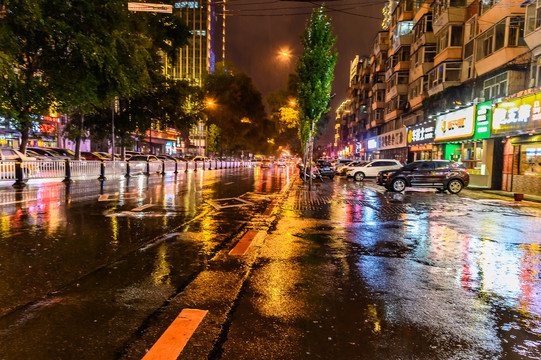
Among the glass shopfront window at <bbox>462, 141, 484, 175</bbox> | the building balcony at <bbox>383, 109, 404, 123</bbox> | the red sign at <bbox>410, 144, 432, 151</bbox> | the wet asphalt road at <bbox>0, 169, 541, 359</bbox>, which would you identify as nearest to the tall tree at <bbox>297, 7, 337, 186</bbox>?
the glass shopfront window at <bbox>462, 141, 484, 175</bbox>

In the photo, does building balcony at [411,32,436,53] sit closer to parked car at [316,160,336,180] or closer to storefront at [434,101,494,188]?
storefront at [434,101,494,188]

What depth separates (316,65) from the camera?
18906mm

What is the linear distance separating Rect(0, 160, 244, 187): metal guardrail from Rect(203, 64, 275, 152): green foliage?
19543 mm

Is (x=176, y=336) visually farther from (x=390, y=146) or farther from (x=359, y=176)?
(x=390, y=146)

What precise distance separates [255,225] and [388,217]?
3.92 metres

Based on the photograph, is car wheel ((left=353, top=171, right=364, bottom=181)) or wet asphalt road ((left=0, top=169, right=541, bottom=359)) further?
car wheel ((left=353, top=171, right=364, bottom=181))

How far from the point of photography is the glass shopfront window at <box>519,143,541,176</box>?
17203 millimetres

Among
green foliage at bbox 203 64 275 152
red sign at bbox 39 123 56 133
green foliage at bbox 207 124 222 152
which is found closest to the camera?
red sign at bbox 39 123 56 133

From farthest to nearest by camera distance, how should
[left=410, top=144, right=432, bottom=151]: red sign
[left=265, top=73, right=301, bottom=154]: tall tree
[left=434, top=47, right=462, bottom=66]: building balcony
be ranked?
[left=265, top=73, right=301, bottom=154]: tall tree, [left=410, top=144, right=432, bottom=151]: red sign, [left=434, top=47, right=462, bottom=66]: building balcony

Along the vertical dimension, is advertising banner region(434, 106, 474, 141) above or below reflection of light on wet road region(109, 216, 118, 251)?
above

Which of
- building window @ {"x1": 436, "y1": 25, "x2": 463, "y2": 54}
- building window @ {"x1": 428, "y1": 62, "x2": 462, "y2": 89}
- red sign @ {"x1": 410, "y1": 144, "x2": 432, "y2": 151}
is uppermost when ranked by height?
building window @ {"x1": 436, "y1": 25, "x2": 463, "y2": 54}

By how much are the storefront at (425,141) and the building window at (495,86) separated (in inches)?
211

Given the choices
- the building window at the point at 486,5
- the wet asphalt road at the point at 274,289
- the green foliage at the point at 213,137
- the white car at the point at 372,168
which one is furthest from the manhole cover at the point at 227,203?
the green foliage at the point at 213,137

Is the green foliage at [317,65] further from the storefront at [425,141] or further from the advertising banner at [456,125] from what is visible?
the storefront at [425,141]
